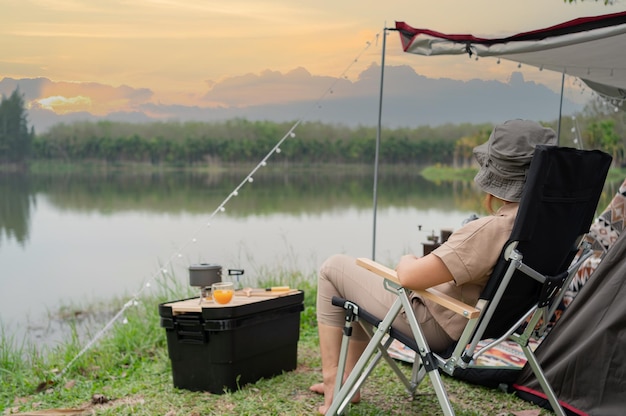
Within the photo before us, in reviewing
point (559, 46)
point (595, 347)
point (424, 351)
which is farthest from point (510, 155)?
point (559, 46)

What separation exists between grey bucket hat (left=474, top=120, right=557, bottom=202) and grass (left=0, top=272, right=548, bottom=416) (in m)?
1.03

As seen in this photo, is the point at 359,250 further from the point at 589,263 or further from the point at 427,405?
the point at 427,405

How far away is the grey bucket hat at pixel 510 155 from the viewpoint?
2158 mm

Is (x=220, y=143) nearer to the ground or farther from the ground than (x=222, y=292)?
farther from the ground

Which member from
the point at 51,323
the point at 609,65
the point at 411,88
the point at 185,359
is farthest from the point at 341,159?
the point at 185,359

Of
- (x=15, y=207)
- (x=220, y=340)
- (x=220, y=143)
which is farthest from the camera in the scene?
(x=220, y=143)

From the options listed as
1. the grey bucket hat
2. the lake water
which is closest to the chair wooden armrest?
the grey bucket hat

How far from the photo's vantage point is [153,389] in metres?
3.13

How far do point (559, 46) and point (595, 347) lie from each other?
1.30 m

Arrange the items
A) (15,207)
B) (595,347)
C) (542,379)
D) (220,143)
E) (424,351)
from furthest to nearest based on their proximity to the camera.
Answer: (220,143) < (15,207) < (595,347) < (542,379) < (424,351)

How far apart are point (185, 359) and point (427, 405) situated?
3.35ft

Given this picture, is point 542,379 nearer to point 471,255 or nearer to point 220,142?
point 471,255

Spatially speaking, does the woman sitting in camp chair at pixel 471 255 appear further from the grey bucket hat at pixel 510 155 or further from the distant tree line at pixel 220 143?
the distant tree line at pixel 220 143

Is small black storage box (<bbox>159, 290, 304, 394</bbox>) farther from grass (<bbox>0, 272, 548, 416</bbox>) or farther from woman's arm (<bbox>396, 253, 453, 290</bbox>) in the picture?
woman's arm (<bbox>396, 253, 453, 290</bbox>)
